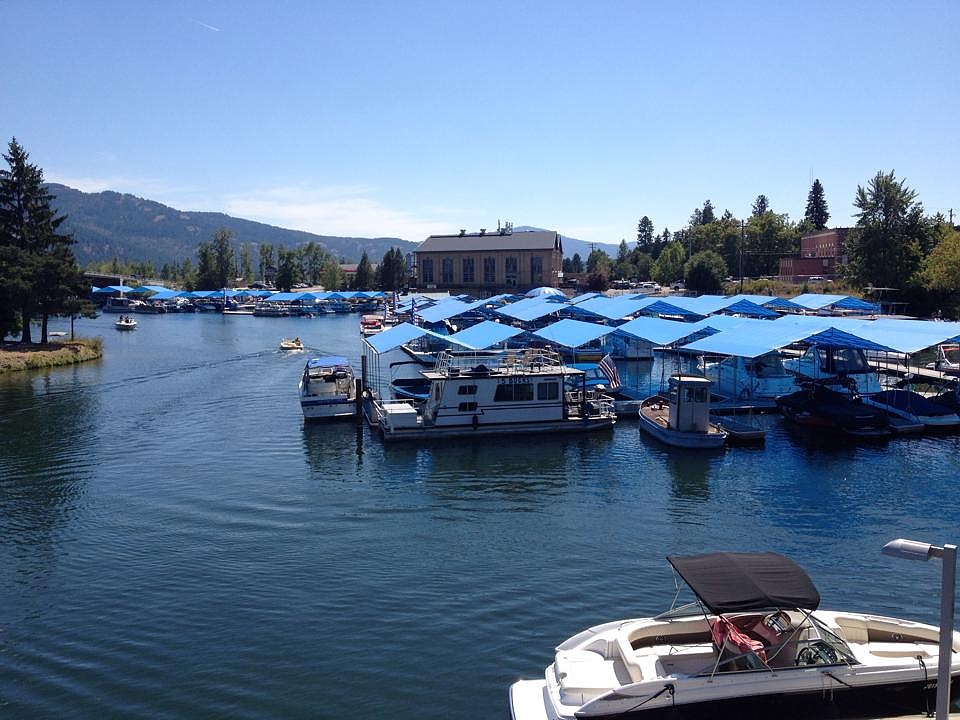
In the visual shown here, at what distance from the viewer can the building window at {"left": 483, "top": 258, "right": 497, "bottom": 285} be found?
12459cm

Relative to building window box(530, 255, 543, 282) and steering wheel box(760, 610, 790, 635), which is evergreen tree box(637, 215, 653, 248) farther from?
steering wheel box(760, 610, 790, 635)

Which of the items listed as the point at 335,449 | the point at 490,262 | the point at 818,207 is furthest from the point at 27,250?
the point at 818,207

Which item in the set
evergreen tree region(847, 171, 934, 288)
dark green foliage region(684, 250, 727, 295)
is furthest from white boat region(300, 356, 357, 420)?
dark green foliage region(684, 250, 727, 295)

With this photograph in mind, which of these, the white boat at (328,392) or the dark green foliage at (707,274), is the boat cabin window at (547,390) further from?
the dark green foliage at (707,274)

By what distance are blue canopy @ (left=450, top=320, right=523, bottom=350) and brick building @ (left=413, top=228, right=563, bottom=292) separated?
78.0 meters

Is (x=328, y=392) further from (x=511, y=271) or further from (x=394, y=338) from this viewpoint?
(x=511, y=271)

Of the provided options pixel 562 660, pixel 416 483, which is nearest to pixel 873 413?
pixel 416 483

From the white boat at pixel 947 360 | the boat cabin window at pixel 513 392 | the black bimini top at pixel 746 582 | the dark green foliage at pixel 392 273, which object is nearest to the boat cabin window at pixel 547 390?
the boat cabin window at pixel 513 392

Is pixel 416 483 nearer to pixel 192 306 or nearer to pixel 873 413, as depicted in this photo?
pixel 873 413

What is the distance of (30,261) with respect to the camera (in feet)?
171

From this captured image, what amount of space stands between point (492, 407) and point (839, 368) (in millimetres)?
20831

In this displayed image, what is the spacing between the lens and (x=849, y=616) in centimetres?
1256

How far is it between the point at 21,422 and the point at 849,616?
34.7 m

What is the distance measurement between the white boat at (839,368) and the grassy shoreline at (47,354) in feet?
160
